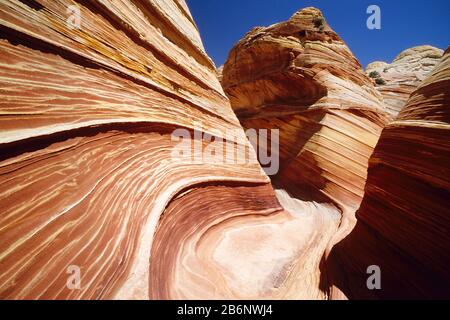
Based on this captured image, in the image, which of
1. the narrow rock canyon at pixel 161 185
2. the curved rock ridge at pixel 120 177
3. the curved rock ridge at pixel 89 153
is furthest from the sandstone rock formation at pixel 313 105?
the curved rock ridge at pixel 89 153

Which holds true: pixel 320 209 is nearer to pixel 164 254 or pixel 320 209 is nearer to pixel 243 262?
pixel 243 262

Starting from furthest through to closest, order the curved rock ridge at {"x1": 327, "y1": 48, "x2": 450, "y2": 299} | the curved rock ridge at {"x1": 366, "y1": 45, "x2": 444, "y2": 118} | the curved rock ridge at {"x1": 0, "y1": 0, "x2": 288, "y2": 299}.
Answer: the curved rock ridge at {"x1": 366, "y1": 45, "x2": 444, "y2": 118} < the curved rock ridge at {"x1": 327, "y1": 48, "x2": 450, "y2": 299} < the curved rock ridge at {"x1": 0, "y1": 0, "x2": 288, "y2": 299}

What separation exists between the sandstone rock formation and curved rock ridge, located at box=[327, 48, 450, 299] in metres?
2.25

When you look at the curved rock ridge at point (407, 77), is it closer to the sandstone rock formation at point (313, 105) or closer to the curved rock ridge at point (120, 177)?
the sandstone rock formation at point (313, 105)

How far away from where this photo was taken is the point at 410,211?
268 centimetres

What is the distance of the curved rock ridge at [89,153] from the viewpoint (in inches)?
57.2

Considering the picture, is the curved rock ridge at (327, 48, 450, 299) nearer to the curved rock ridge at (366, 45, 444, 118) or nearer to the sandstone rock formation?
the sandstone rock formation

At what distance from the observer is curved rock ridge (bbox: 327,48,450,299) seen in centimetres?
236

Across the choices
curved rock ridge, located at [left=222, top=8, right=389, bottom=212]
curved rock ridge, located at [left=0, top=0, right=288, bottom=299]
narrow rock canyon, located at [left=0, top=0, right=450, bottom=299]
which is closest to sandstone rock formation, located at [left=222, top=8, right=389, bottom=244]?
curved rock ridge, located at [left=222, top=8, right=389, bottom=212]

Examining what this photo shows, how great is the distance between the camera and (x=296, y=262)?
10.9 ft

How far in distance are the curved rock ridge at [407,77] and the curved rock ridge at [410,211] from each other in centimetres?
662

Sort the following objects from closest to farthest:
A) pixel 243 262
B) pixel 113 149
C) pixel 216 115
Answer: pixel 113 149, pixel 243 262, pixel 216 115

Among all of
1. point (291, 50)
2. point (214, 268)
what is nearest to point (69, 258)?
point (214, 268)
